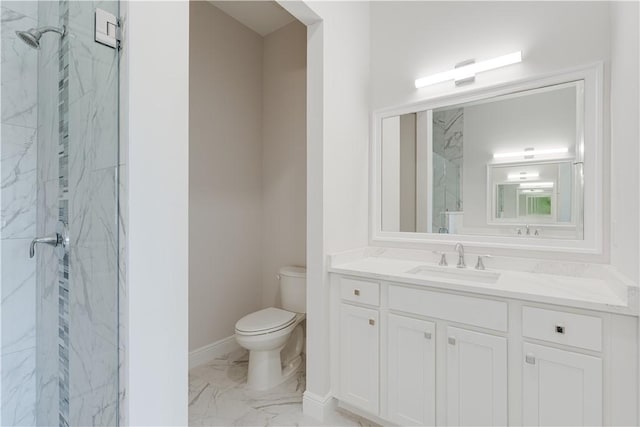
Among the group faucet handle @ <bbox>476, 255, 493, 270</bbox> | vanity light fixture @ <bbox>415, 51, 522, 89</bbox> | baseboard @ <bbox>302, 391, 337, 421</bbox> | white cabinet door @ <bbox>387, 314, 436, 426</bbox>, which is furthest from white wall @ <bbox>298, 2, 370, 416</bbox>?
faucet handle @ <bbox>476, 255, 493, 270</bbox>

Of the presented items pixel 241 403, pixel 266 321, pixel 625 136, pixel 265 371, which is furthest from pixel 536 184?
pixel 241 403

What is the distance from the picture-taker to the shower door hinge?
91 centimetres

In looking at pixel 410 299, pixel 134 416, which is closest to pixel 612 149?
pixel 410 299

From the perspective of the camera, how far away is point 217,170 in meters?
2.58

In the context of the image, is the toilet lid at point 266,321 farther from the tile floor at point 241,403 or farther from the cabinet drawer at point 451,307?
the cabinet drawer at point 451,307

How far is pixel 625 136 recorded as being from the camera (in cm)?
131

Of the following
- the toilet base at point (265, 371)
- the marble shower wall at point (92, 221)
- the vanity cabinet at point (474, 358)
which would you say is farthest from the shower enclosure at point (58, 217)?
the vanity cabinet at point (474, 358)

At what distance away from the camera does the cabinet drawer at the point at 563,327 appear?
120 centimetres

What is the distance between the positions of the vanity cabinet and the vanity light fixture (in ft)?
4.29

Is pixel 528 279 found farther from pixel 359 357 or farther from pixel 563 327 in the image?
pixel 359 357

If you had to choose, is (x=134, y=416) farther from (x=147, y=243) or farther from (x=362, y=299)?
(x=362, y=299)

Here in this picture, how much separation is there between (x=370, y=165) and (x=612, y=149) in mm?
1299

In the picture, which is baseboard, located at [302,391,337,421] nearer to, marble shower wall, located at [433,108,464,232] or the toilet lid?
the toilet lid

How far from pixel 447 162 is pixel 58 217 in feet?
6.79
